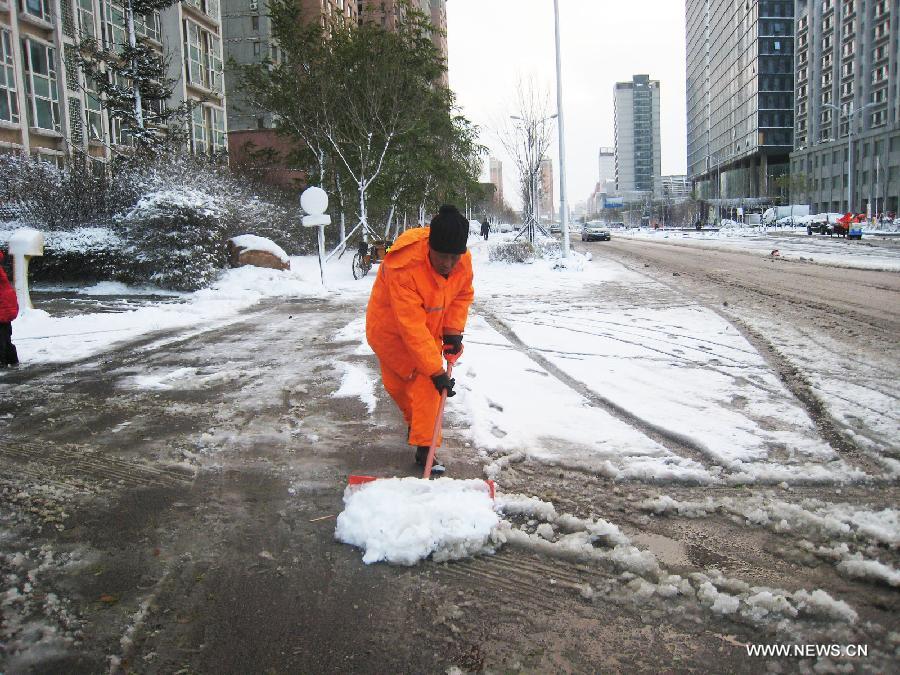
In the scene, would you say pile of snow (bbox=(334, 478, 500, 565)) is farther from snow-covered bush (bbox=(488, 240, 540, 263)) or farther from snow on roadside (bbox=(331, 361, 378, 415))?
snow-covered bush (bbox=(488, 240, 540, 263))

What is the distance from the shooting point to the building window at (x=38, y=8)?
25166 mm

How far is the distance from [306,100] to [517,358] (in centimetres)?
1702

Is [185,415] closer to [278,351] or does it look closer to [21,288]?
[278,351]

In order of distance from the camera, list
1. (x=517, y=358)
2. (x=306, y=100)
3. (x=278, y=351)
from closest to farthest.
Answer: (x=517, y=358), (x=278, y=351), (x=306, y=100)

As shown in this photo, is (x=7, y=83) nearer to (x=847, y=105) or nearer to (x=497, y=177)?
(x=847, y=105)

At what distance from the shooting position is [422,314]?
3.97 meters

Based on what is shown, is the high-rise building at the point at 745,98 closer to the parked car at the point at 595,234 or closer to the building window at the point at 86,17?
the parked car at the point at 595,234

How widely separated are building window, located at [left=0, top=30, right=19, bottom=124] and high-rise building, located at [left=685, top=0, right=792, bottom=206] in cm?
9891

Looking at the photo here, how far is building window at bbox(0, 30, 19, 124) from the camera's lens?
23906mm

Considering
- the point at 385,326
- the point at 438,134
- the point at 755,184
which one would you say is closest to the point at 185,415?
the point at 385,326

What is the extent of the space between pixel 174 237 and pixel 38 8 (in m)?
17.8

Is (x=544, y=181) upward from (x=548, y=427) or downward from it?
upward

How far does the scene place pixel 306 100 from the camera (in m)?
21.8

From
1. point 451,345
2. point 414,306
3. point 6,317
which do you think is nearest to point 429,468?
point 451,345
